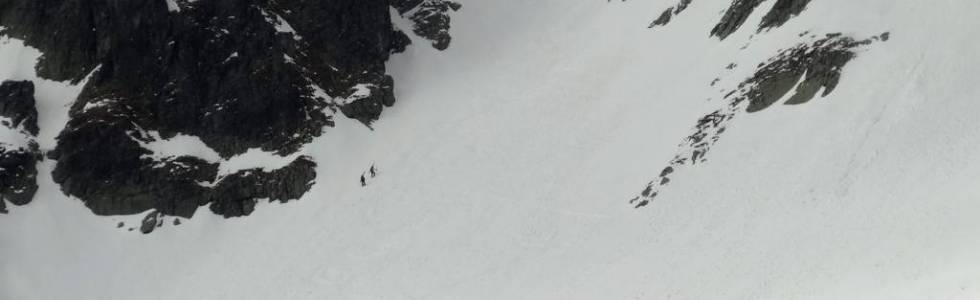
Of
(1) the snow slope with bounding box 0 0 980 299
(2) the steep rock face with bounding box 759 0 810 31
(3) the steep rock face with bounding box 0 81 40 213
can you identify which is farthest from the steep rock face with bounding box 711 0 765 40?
(3) the steep rock face with bounding box 0 81 40 213

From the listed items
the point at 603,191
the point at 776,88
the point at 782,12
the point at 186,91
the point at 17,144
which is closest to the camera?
the point at 776,88

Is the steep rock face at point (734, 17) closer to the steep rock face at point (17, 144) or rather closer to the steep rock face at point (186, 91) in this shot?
the steep rock face at point (186, 91)

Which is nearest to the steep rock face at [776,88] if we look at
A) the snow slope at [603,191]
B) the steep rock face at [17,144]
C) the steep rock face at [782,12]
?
the snow slope at [603,191]

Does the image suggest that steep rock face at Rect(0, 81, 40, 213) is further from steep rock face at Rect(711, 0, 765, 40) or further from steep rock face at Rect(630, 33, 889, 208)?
steep rock face at Rect(711, 0, 765, 40)

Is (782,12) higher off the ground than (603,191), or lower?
higher

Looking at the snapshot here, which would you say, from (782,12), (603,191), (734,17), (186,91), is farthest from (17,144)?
(782,12)

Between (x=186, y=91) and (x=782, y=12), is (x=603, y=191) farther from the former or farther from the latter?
(x=186, y=91)

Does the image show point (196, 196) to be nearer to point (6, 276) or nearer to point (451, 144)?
point (6, 276)
